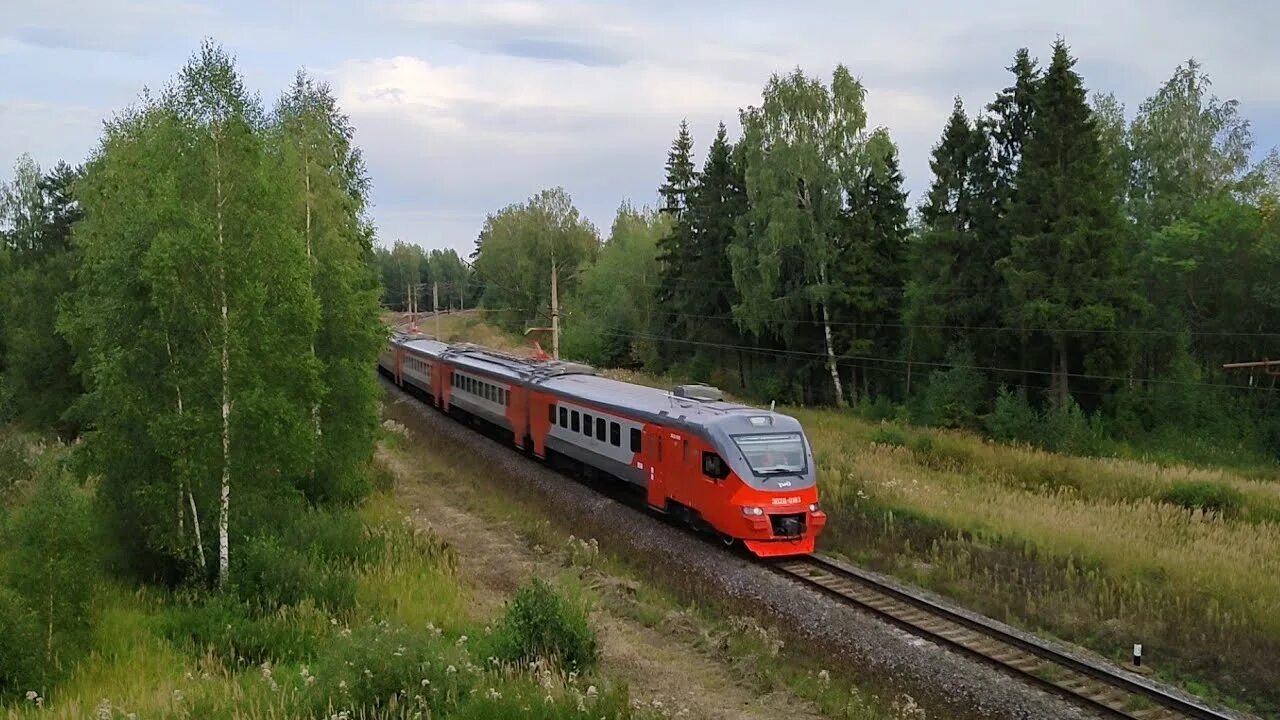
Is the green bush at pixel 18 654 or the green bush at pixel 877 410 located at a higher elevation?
the green bush at pixel 18 654

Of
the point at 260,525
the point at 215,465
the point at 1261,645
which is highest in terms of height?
the point at 215,465

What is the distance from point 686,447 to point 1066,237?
1744cm

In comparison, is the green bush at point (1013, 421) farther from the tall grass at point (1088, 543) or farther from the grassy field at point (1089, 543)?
the tall grass at point (1088, 543)

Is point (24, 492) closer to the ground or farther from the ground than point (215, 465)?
closer to the ground

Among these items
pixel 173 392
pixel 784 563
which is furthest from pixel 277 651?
pixel 784 563

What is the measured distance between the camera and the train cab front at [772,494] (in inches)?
582

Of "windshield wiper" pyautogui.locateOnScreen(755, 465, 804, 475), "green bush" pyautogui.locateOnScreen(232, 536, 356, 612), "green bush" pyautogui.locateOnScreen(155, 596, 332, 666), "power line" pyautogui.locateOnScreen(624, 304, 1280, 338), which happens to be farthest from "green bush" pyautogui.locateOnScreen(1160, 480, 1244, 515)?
"green bush" pyautogui.locateOnScreen(155, 596, 332, 666)

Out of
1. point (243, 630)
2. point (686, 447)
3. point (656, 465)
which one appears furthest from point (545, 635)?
point (656, 465)

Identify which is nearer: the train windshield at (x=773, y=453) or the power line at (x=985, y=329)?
the train windshield at (x=773, y=453)

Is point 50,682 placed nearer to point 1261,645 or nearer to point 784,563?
point 784,563

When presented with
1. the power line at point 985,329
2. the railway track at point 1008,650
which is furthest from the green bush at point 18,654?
the power line at point 985,329

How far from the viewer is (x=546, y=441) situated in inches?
922

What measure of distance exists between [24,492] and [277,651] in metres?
12.7

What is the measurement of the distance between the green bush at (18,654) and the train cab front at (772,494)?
9473 mm
